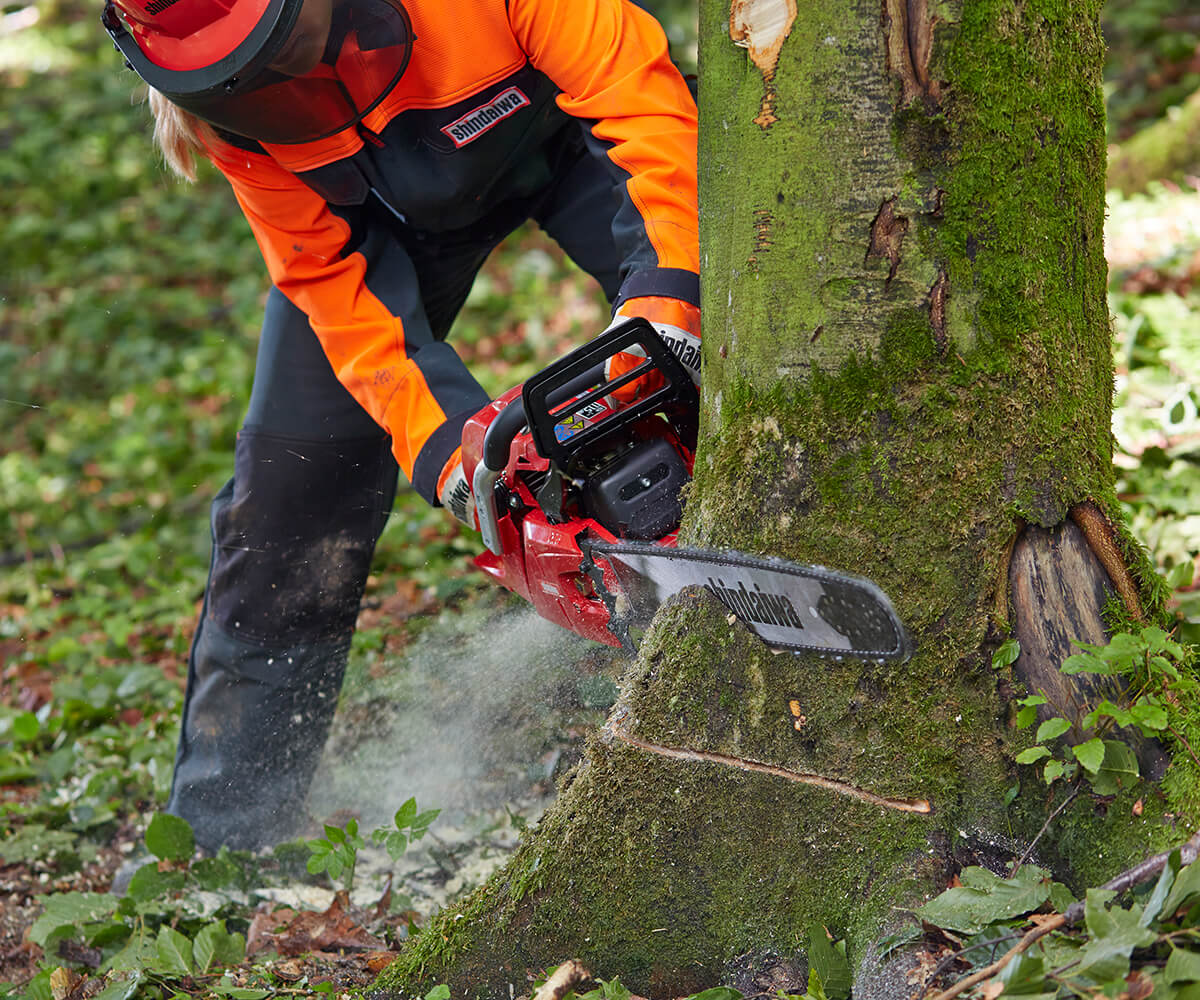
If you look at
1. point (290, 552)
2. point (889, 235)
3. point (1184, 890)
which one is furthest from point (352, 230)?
point (1184, 890)

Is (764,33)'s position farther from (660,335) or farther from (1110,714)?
(1110,714)

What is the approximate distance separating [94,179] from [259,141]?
294 inches

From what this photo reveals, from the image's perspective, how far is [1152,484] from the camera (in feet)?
10.3

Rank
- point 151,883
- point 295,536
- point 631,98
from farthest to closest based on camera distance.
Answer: point 295,536 < point 151,883 < point 631,98

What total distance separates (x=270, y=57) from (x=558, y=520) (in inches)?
40.5

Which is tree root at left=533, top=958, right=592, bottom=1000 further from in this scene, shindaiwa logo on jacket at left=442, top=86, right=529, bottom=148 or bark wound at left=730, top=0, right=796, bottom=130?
shindaiwa logo on jacket at left=442, top=86, right=529, bottom=148

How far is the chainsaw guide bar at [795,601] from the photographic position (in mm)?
1495

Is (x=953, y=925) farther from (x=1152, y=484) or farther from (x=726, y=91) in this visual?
(x=1152, y=484)

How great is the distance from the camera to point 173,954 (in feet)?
6.54

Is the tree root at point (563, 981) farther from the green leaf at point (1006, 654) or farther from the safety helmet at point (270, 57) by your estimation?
the safety helmet at point (270, 57)

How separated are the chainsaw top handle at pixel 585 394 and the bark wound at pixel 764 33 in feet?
1.54

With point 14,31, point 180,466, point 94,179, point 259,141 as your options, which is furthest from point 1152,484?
point 14,31

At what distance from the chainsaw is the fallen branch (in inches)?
24.2

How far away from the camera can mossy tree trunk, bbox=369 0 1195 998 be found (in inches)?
57.7
